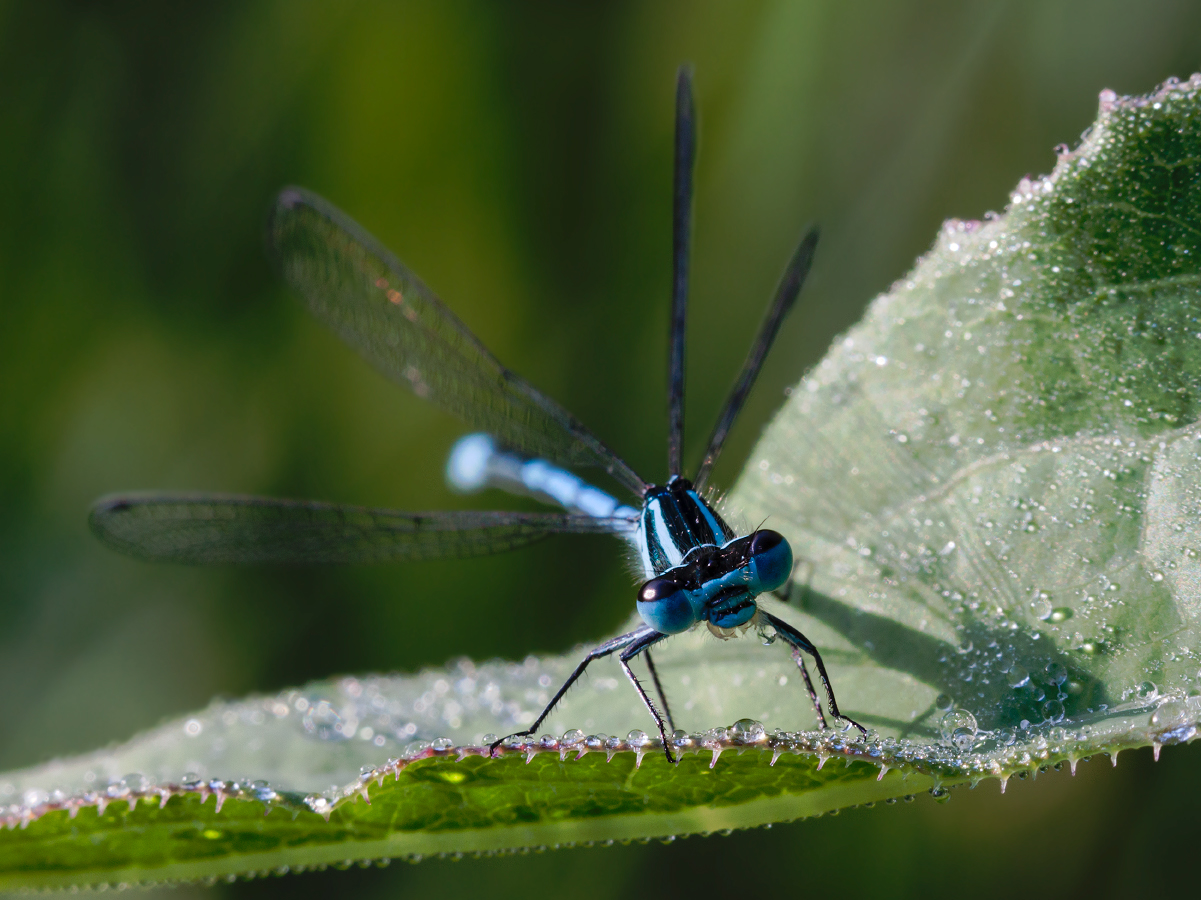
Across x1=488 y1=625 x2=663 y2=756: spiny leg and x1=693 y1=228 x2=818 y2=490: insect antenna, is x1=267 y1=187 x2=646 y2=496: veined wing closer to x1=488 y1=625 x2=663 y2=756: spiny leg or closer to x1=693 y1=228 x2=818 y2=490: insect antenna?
x1=693 y1=228 x2=818 y2=490: insect antenna

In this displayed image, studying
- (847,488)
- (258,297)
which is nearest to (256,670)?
(258,297)

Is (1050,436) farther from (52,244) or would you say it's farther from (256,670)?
(52,244)

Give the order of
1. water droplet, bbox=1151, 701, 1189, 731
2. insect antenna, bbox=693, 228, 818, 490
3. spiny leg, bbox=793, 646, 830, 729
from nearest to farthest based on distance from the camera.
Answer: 1. water droplet, bbox=1151, 701, 1189, 731
2. spiny leg, bbox=793, 646, 830, 729
3. insect antenna, bbox=693, 228, 818, 490

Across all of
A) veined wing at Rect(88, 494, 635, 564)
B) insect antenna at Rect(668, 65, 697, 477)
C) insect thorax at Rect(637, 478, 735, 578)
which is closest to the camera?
insect thorax at Rect(637, 478, 735, 578)

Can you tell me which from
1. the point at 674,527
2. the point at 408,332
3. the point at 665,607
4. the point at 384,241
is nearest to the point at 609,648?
the point at 665,607

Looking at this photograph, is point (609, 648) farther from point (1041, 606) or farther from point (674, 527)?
point (1041, 606)

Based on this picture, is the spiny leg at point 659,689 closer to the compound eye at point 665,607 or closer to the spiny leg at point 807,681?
the compound eye at point 665,607

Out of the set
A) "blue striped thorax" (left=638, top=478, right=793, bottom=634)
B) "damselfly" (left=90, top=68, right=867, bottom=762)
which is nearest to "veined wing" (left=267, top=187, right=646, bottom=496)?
"damselfly" (left=90, top=68, right=867, bottom=762)
